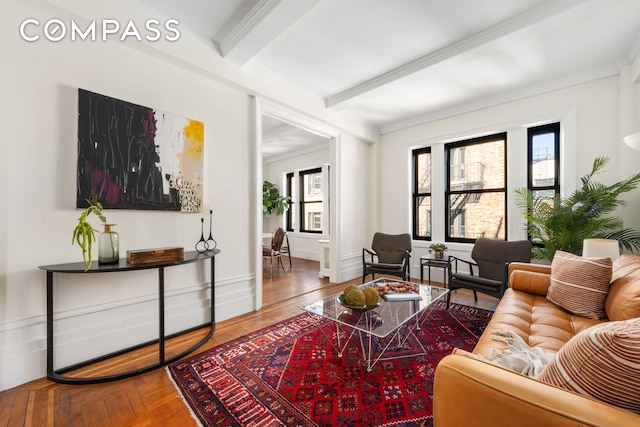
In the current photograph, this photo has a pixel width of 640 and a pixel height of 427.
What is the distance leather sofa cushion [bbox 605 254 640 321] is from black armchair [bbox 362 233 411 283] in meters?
2.08

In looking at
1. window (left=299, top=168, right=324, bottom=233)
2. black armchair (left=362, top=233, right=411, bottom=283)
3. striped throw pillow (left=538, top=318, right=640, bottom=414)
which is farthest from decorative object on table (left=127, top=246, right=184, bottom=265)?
window (left=299, top=168, right=324, bottom=233)

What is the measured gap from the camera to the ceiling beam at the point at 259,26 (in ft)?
6.78

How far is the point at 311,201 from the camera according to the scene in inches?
274

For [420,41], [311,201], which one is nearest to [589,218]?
[420,41]

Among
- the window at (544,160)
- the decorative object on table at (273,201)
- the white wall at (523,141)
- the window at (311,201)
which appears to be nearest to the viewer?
the white wall at (523,141)

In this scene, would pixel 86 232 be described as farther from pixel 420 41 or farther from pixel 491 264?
pixel 491 264

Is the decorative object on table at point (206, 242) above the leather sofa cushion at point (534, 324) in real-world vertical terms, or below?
above

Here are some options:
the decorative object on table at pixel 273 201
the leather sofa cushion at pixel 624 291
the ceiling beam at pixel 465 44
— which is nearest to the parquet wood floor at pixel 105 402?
the leather sofa cushion at pixel 624 291

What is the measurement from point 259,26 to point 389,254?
3.39 m

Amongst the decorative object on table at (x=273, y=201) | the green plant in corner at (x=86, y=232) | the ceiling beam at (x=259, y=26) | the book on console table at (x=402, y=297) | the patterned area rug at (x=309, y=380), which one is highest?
the ceiling beam at (x=259, y=26)

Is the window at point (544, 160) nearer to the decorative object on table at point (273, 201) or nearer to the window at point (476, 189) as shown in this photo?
the window at point (476, 189)

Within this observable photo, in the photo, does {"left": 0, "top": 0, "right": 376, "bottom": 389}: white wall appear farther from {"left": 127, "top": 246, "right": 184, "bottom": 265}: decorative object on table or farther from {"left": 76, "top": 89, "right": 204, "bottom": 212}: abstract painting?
{"left": 127, "top": 246, "right": 184, "bottom": 265}: decorative object on table

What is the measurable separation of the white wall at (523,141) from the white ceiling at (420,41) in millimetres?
206

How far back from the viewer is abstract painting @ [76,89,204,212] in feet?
6.77
